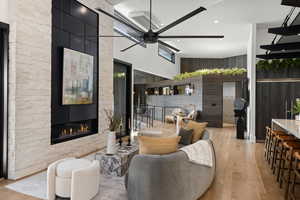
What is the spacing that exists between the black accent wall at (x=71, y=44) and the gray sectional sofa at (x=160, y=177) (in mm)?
2658

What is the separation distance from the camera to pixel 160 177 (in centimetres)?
254

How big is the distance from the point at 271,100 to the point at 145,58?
16.6 feet

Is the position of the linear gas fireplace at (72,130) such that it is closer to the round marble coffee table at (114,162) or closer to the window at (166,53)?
the round marble coffee table at (114,162)

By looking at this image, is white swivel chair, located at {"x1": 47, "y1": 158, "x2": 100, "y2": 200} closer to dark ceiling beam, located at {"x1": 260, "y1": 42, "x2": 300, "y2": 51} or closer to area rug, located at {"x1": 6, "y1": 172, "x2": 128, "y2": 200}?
area rug, located at {"x1": 6, "y1": 172, "x2": 128, "y2": 200}

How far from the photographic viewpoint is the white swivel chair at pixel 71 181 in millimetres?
2816

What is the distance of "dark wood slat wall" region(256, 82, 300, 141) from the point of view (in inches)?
287

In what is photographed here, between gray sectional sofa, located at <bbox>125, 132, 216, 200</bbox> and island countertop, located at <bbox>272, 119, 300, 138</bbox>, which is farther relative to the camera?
island countertop, located at <bbox>272, 119, 300, 138</bbox>

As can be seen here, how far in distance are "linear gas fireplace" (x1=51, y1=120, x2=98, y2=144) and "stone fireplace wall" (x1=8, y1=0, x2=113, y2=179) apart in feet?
0.59

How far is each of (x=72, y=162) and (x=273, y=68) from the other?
6939 millimetres

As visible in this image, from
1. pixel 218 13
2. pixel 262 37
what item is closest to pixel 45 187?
pixel 218 13

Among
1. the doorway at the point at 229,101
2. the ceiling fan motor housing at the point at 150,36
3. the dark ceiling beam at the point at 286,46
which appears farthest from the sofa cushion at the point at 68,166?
the doorway at the point at 229,101

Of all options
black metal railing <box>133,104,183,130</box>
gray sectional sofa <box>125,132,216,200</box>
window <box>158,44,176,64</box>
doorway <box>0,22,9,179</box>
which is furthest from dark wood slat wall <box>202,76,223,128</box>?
doorway <box>0,22,9,179</box>

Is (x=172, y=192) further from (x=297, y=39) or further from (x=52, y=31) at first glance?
(x=297, y=39)

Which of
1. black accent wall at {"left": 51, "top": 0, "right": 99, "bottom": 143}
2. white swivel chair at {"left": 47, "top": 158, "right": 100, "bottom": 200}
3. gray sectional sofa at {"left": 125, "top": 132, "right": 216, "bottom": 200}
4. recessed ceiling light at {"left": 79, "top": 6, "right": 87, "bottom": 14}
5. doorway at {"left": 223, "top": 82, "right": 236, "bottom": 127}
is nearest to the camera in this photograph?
gray sectional sofa at {"left": 125, "top": 132, "right": 216, "bottom": 200}
